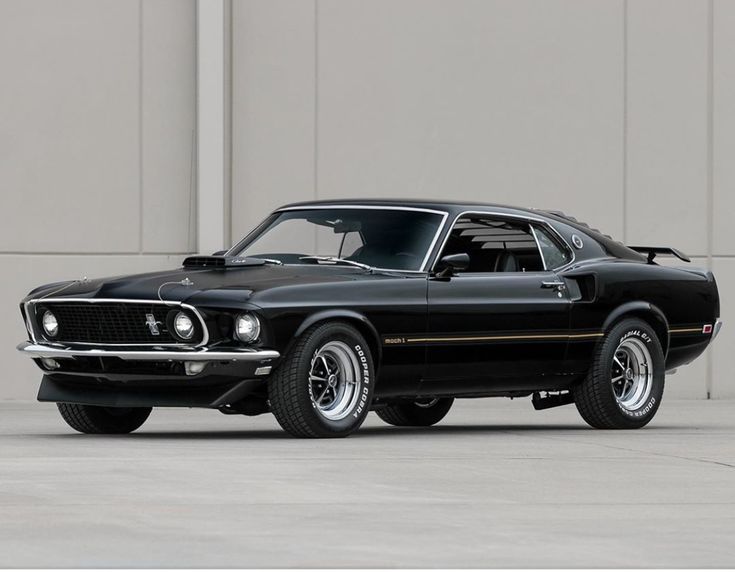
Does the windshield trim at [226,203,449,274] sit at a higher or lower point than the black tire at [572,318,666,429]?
higher

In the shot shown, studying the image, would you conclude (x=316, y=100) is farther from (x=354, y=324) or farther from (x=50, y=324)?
(x=354, y=324)

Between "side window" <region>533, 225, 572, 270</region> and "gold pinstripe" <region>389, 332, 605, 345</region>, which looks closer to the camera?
"gold pinstripe" <region>389, 332, 605, 345</region>

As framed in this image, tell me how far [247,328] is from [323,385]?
2.24ft

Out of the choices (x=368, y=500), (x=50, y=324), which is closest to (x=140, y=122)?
(x=50, y=324)

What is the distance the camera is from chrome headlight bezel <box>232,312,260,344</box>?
1033 centimetres

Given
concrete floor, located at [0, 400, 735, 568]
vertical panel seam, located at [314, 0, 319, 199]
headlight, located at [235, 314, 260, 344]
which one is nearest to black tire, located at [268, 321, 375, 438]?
concrete floor, located at [0, 400, 735, 568]

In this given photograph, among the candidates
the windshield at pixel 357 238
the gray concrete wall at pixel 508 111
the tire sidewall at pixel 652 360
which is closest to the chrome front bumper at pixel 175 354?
the windshield at pixel 357 238

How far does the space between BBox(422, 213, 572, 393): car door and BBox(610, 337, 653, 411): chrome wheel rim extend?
592 millimetres

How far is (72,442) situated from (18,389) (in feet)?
25.1

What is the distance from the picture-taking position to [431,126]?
61.4 feet

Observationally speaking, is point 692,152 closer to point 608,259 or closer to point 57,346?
point 608,259

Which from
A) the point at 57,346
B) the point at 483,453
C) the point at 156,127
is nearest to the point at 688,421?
the point at 483,453

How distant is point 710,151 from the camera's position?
63.0 ft

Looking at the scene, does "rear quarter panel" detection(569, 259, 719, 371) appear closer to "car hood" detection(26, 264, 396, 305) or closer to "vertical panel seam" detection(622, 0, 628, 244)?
"car hood" detection(26, 264, 396, 305)
